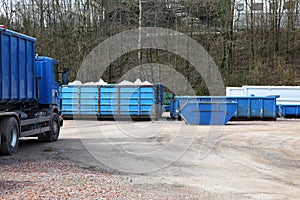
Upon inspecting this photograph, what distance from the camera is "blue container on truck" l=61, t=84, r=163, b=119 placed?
27.2 m

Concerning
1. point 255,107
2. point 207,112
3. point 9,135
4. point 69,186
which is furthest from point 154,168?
point 255,107

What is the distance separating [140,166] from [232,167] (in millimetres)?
2142

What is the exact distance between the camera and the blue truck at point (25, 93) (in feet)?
37.9

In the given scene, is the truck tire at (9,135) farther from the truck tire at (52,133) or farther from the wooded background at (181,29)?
the wooded background at (181,29)

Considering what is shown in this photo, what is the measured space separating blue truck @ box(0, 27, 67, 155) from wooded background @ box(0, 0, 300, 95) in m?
22.7

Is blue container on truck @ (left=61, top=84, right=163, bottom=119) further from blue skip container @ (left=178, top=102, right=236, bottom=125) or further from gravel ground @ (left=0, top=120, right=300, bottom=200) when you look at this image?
gravel ground @ (left=0, top=120, right=300, bottom=200)

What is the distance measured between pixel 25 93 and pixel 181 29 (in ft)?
95.8

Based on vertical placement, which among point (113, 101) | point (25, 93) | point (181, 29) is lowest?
point (113, 101)

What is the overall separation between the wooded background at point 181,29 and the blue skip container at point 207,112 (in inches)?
569

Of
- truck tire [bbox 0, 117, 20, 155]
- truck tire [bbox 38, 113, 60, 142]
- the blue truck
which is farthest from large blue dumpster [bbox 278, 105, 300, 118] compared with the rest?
truck tire [bbox 0, 117, 20, 155]

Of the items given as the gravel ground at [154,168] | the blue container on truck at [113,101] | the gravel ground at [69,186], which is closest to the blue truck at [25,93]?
the gravel ground at [154,168]

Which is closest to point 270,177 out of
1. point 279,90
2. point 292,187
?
point 292,187

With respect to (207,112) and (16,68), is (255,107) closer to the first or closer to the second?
(207,112)

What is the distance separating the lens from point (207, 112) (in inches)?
910
